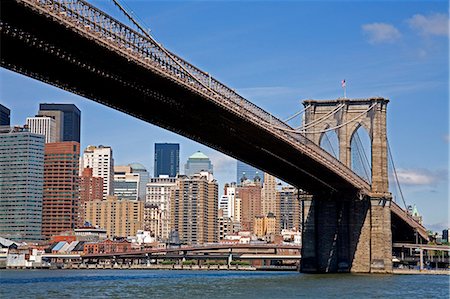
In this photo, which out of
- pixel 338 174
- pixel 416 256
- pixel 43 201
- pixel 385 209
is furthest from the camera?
pixel 43 201

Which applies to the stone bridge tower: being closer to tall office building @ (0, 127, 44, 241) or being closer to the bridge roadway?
the bridge roadway

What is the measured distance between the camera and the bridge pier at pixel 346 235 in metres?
65.8

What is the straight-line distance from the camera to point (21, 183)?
605 feet

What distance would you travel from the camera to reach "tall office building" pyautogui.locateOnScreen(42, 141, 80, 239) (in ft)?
A: 609

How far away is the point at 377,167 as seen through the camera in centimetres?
6681

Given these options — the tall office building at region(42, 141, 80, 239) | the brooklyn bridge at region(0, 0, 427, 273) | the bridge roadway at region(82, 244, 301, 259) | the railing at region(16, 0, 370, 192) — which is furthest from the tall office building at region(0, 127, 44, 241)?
the railing at region(16, 0, 370, 192)

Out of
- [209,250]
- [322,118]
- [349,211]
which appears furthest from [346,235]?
[209,250]

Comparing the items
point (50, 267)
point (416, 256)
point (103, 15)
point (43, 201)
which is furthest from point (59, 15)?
point (43, 201)

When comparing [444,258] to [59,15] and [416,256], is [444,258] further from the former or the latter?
[59,15]

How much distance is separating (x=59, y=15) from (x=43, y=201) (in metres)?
158

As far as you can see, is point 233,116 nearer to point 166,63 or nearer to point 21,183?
point 166,63

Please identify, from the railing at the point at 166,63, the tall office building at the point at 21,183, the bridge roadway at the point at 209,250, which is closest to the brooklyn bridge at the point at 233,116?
the railing at the point at 166,63

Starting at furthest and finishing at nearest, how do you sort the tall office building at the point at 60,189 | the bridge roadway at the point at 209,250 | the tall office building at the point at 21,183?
1. the tall office building at the point at 60,189
2. the tall office building at the point at 21,183
3. the bridge roadway at the point at 209,250

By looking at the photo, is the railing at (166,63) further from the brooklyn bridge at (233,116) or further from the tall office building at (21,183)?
the tall office building at (21,183)
